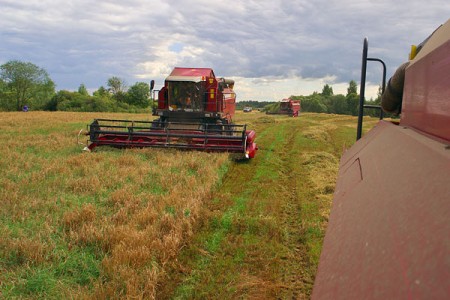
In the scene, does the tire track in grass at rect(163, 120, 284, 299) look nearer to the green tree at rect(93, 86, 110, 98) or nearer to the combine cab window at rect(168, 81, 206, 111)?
the combine cab window at rect(168, 81, 206, 111)

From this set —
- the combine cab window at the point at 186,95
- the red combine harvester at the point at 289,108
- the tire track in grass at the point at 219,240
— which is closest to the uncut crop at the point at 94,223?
the tire track in grass at the point at 219,240

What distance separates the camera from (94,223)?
4.80 meters

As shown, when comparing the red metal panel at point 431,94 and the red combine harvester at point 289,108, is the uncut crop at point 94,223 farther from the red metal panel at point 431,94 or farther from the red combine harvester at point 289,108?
the red combine harvester at point 289,108

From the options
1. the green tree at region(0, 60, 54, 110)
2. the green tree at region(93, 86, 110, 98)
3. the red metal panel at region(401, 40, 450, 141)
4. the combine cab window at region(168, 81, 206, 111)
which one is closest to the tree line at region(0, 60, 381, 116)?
the green tree at region(0, 60, 54, 110)

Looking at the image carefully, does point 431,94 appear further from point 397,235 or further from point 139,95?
point 139,95

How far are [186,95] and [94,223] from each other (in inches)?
384

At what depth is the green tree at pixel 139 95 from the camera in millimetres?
67000

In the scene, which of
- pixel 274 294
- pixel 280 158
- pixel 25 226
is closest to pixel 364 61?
pixel 274 294

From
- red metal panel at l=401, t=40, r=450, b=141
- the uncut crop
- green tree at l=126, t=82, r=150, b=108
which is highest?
green tree at l=126, t=82, r=150, b=108

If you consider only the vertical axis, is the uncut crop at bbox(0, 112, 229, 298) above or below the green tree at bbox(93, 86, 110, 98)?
below

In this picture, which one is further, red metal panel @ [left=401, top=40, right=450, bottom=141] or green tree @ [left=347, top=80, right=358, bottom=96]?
green tree @ [left=347, top=80, right=358, bottom=96]

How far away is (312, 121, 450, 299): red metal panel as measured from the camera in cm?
89

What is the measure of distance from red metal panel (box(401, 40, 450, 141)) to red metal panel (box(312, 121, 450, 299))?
4.2 inches

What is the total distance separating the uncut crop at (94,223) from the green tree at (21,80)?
5949 centimetres
